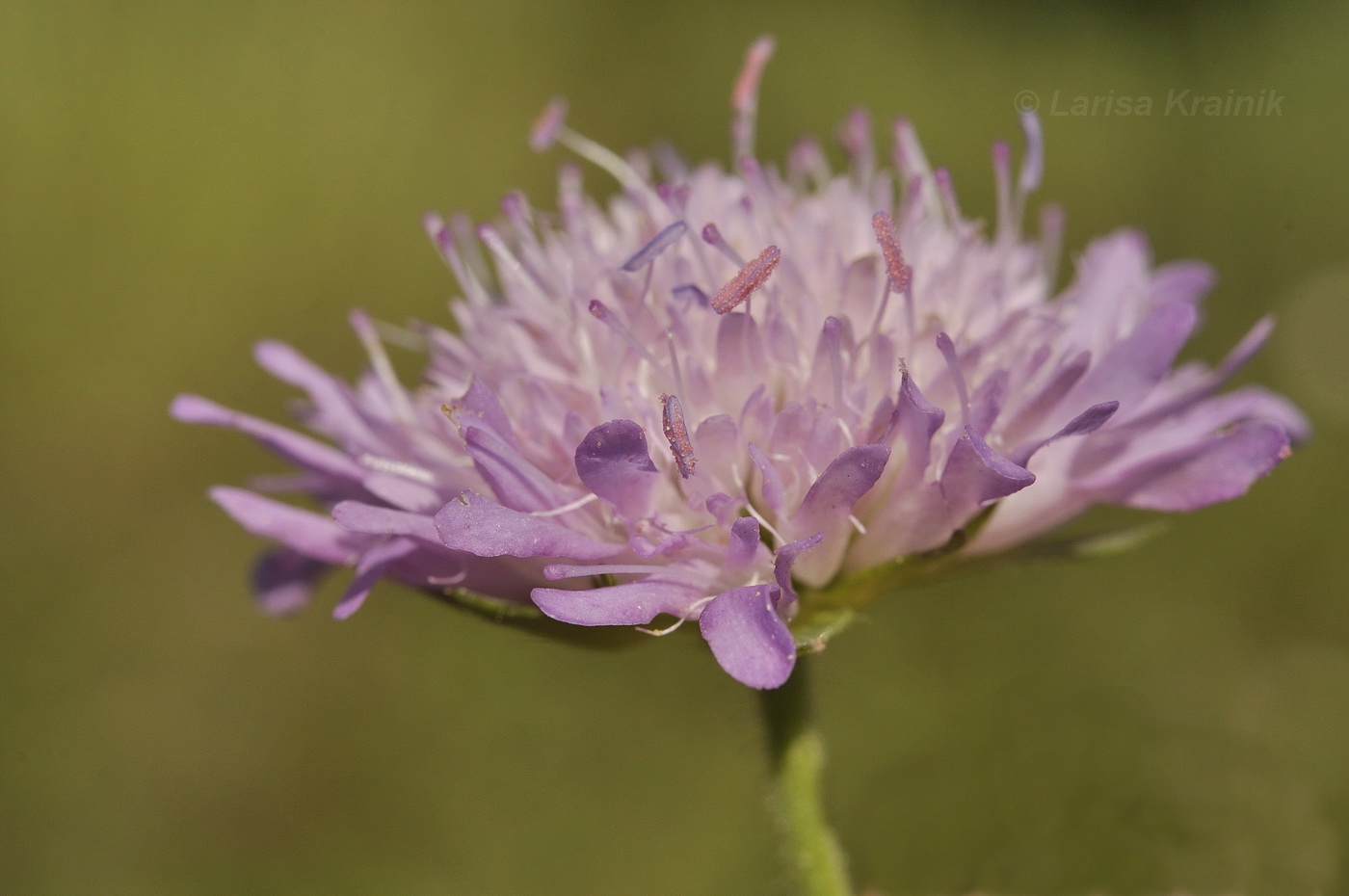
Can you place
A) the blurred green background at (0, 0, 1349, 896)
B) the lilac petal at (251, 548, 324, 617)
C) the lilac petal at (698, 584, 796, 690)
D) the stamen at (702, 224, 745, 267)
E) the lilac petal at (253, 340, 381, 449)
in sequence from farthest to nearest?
the blurred green background at (0, 0, 1349, 896)
the lilac petal at (251, 548, 324, 617)
the lilac petal at (253, 340, 381, 449)
the stamen at (702, 224, 745, 267)
the lilac petal at (698, 584, 796, 690)

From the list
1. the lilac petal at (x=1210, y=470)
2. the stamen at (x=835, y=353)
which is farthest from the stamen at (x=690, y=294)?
the lilac petal at (x=1210, y=470)

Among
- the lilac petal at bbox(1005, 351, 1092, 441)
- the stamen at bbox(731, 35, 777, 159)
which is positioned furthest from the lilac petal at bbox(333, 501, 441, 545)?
the stamen at bbox(731, 35, 777, 159)

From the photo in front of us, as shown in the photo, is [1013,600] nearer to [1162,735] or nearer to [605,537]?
[1162,735]

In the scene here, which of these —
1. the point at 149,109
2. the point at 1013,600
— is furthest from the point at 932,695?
the point at 149,109

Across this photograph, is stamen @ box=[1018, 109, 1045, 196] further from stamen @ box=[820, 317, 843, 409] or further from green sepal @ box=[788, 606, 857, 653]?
green sepal @ box=[788, 606, 857, 653]

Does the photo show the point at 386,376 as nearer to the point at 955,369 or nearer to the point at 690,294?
the point at 690,294
